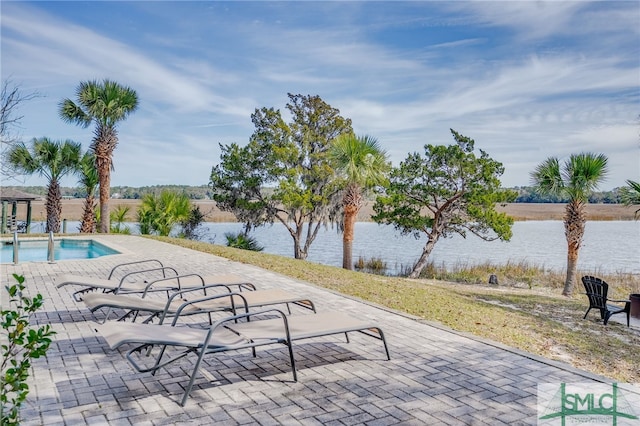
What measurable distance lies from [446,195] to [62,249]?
14.0 m

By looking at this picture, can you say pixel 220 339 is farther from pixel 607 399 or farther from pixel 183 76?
pixel 183 76

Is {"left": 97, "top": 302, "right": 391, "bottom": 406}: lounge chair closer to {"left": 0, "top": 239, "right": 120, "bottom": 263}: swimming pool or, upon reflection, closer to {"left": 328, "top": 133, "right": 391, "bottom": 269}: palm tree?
{"left": 0, "top": 239, "right": 120, "bottom": 263}: swimming pool

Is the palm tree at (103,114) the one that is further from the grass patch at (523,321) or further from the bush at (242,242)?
the grass patch at (523,321)

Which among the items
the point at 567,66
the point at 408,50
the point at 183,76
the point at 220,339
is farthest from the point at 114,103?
the point at 220,339

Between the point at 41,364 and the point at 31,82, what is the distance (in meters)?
8.33

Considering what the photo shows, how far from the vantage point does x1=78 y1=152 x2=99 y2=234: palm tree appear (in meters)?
21.3

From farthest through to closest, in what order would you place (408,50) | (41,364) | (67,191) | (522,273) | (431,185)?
(67,191)
(431,185)
(522,273)
(408,50)
(41,364)

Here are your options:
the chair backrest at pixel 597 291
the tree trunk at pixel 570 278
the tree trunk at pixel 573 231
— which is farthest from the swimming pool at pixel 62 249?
the tree trunk at pixel 573 231

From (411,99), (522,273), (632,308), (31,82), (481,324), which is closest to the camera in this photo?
(481,324)

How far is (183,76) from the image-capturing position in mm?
19734

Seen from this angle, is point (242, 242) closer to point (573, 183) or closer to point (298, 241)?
point (298, 241)

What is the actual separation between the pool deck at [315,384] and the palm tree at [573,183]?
37.1 feet

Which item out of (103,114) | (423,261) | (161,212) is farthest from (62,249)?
(423,261)

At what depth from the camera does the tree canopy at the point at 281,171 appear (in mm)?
22281
